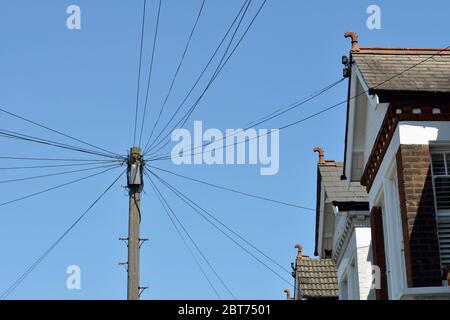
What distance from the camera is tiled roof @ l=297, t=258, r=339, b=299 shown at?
89.4ft

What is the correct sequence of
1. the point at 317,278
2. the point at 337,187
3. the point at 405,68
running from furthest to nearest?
1. the point at 317,278
2. the point at 337,187
3. the point at 405,68

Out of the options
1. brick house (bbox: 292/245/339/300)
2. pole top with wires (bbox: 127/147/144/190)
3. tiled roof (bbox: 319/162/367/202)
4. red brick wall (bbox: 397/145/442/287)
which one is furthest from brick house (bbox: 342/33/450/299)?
brick house (bbox: 292/245/339/300)

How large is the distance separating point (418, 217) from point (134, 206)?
5.55m

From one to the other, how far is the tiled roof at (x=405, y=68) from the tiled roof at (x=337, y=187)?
14.8 ft

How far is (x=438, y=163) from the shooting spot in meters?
15.9

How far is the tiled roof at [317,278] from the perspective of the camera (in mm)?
27234

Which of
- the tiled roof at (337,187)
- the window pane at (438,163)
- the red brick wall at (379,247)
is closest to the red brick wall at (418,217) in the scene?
the window pane at (438,163)

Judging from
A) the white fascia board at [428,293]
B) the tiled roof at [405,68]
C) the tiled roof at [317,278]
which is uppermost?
the tiled roof at [405,68]

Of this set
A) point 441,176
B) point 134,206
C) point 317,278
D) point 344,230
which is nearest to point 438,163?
point 441,176

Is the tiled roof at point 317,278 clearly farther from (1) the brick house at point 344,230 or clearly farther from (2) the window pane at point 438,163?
(2) the window pane at point 438,163

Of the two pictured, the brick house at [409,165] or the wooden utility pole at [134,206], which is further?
the wooden utility pole at [134,206]

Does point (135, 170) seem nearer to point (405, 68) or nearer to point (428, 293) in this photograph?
point (405, 68)

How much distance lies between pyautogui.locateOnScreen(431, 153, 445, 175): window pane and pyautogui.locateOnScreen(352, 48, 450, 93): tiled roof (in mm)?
1048

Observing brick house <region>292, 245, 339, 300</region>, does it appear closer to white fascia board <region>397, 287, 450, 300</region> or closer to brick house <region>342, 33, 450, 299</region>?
brick house <region>342, 33, 450, 299</region>
